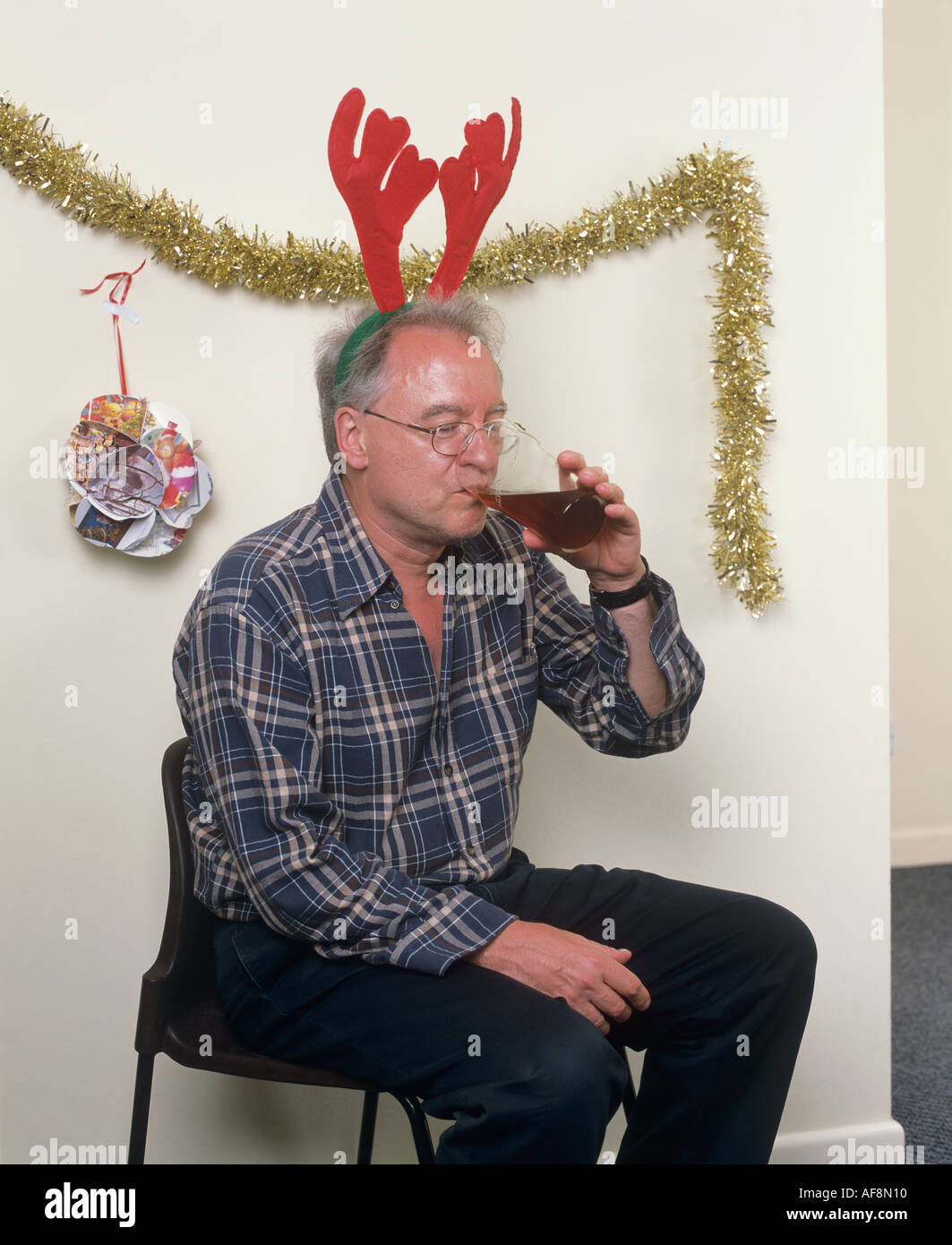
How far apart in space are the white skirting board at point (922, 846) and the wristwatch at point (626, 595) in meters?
2.44

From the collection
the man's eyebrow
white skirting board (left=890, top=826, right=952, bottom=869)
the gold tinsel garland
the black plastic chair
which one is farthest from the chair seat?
white skirting board (left=890, top=826, right=952, bottom=869)

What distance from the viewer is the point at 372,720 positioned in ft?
4.39

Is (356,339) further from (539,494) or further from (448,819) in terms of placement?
(448,819)

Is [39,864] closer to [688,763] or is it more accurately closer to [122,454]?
[122,454]

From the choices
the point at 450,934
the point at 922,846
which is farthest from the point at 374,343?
the point at 922,846

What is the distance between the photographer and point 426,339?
1.41 metres

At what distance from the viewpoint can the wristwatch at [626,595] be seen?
1.45 meters

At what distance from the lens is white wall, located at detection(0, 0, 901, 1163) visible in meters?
1.70

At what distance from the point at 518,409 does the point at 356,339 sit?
0.44m

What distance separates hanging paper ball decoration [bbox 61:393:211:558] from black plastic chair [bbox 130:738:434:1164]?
370 mm

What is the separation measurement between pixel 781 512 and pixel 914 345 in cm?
188

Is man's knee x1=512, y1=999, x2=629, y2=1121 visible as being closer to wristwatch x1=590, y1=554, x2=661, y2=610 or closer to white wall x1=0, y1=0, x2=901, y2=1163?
wristwatch x1=590, y1=554, x2=661, y2=610

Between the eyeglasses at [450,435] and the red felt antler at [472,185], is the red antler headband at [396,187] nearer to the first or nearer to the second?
the red felt antler at [472,185]
